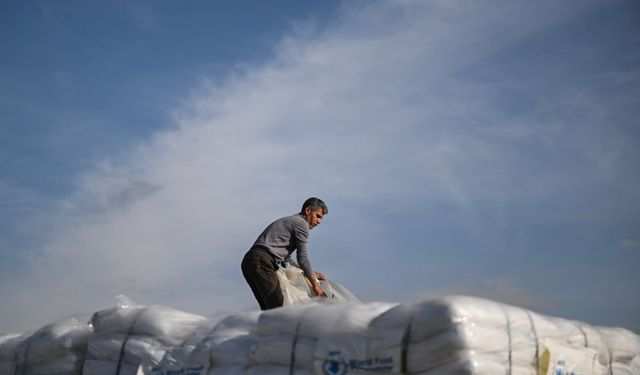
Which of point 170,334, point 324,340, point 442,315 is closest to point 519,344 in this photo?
point 442,315

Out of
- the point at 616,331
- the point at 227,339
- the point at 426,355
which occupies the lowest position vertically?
the point at 616,331

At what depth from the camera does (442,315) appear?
11.7ft

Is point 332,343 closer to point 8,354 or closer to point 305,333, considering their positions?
point 305,333

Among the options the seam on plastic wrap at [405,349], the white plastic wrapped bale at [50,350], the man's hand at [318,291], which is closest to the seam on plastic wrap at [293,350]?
the seam on plastic wrap at [405,349]

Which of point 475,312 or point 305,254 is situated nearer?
point 475,312

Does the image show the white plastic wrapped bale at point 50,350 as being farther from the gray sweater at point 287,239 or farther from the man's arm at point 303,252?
the man's arm at point 303,252

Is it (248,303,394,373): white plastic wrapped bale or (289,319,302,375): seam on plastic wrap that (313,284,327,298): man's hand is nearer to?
(248,303,394,373): white plastic wrapped bale

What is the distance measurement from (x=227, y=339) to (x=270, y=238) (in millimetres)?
1567

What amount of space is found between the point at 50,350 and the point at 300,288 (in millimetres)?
1929

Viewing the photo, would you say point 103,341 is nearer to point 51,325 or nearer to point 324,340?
point 51,325

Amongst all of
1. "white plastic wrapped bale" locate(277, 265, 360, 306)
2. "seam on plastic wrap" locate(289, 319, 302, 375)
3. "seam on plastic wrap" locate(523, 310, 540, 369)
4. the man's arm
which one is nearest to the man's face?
the man's arm

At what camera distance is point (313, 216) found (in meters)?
6.03

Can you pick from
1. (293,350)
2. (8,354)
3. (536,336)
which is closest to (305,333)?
(293,350)

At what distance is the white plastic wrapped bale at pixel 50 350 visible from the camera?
16.7ft
